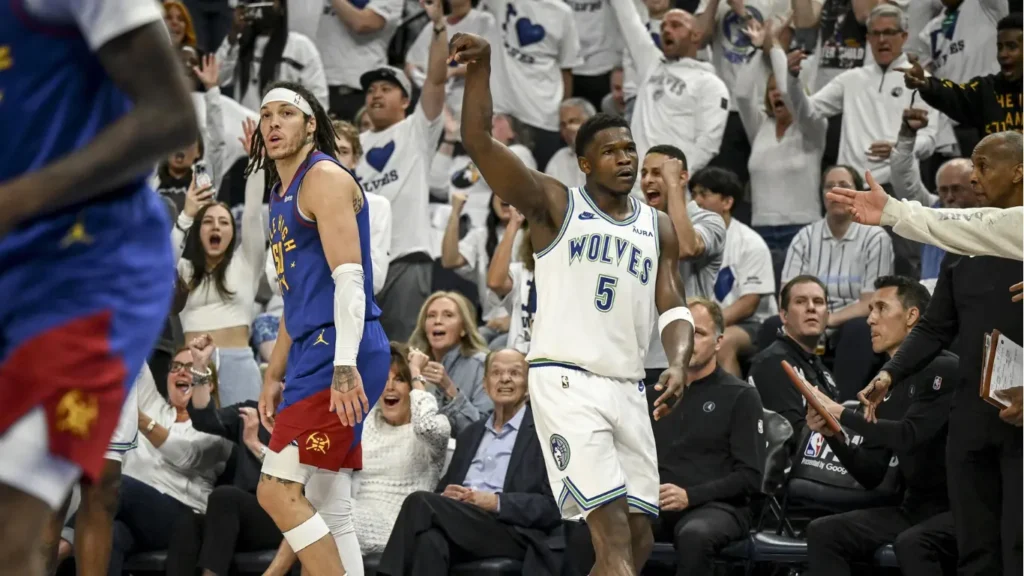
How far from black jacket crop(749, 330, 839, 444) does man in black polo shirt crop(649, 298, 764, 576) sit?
24.2 inches

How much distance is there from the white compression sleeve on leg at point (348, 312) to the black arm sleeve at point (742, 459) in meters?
2.43

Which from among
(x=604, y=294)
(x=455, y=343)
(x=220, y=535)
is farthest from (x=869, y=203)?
(x=220, y=535)

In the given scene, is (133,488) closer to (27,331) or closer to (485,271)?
(485,271)

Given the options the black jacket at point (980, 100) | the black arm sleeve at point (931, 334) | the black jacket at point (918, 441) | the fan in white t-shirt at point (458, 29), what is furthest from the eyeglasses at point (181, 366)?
the black jacket at point (980, 100)

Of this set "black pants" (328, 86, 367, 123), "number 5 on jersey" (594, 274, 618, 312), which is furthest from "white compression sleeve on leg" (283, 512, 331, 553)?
"black pants" (328, 86, 367, 123)

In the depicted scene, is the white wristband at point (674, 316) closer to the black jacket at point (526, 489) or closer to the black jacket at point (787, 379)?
the black jacket at point (526, 489)

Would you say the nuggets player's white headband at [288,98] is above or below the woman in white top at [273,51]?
above

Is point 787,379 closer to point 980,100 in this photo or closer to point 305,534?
point 980,100

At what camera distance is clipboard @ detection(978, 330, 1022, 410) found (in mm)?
5746

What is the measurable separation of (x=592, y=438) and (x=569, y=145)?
→ 574cm

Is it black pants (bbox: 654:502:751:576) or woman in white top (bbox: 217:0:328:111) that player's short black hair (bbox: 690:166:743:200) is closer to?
black pants (bbox: 654:502:751:576)

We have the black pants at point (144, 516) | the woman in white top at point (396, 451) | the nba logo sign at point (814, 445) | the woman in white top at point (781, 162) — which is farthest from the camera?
the woman in white top at point (781, 162)

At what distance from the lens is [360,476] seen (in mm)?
7555

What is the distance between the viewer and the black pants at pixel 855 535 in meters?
6.50
